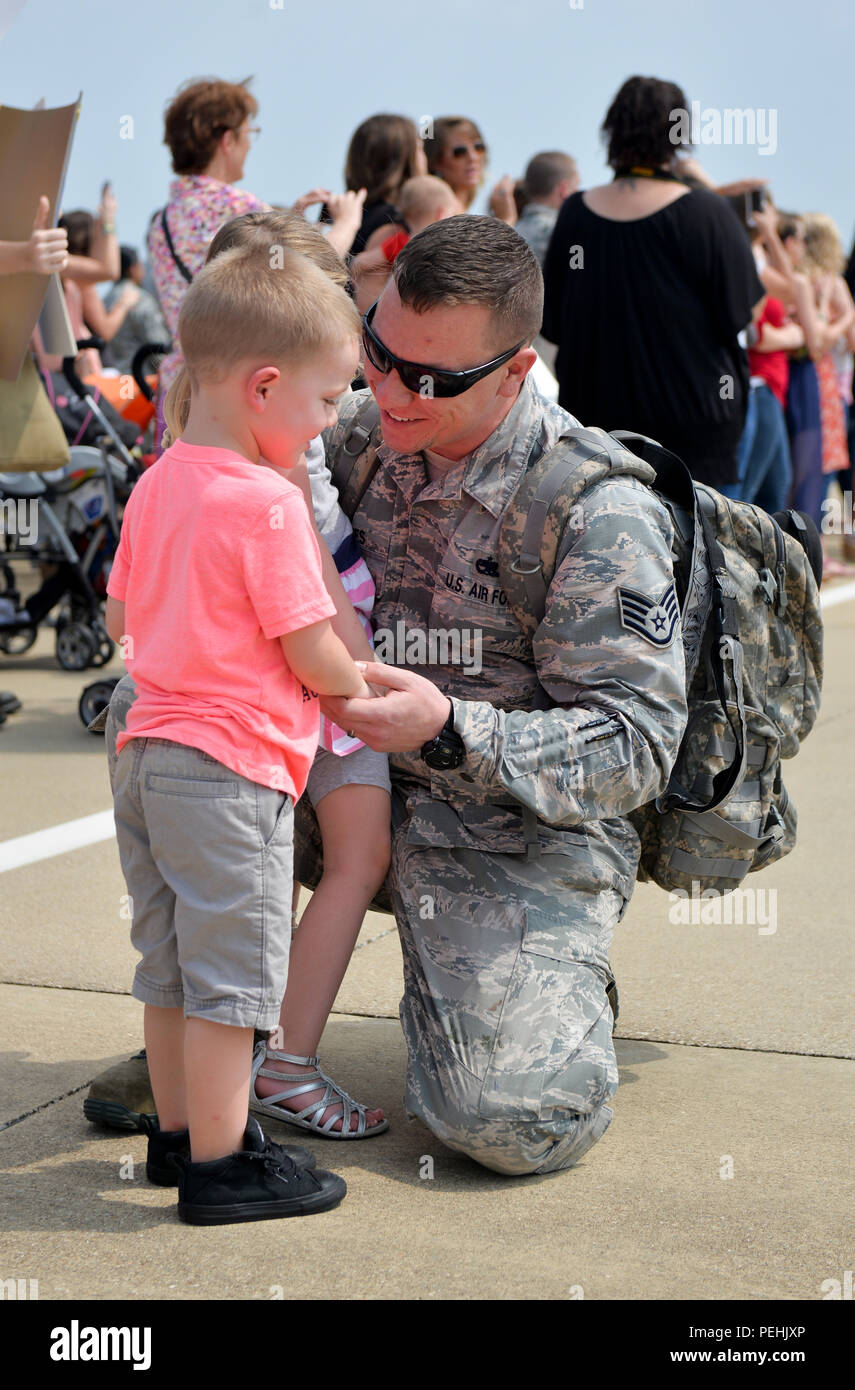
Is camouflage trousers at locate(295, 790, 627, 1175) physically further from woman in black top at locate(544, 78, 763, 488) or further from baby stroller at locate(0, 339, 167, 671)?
baby stroller at locate(0, 339, 167, 671)

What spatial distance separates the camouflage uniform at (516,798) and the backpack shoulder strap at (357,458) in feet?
0.13

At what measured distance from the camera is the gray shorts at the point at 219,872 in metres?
2.35

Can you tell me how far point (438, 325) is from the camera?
2.73 metres

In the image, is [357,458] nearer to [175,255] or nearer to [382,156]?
[175,255]

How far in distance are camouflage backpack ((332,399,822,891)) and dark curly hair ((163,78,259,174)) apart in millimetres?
2706

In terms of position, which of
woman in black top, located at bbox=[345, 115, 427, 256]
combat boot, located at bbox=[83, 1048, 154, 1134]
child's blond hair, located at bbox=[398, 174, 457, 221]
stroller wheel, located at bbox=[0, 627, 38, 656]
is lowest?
stroller wheel, located at bbox=[0, 627, 38, 656]

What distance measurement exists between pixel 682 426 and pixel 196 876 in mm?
3440

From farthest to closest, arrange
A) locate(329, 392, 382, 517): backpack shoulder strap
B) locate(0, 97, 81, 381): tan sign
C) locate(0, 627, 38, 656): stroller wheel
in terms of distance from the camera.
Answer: locate(0, 627, 38, 656): stroller wheel < locate(0, 97, 81, 381): tan sign < locate(329, 392, 382, 517): backpack shoulder strap

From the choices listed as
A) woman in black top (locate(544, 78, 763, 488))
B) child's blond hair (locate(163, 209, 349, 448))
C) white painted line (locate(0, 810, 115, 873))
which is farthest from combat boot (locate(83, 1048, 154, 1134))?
woman in black top (locate(544, 78, 763, 488))

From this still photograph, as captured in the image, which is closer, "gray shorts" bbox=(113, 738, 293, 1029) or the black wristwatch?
"gray shorts" bbox=(113, 738, 293, 1029)

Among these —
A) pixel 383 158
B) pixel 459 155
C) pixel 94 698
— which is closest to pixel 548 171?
pixel 459 155

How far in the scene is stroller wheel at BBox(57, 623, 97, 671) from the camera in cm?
736

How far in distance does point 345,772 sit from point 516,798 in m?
0.35
